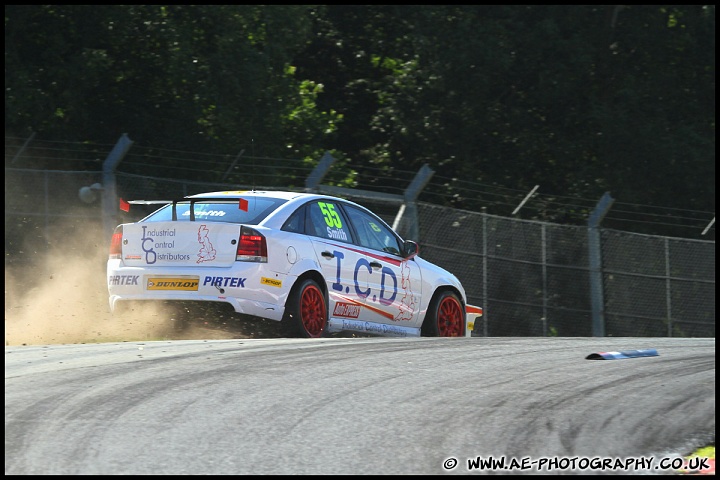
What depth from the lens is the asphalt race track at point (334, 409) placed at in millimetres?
5293

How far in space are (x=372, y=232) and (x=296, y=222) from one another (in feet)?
4.71

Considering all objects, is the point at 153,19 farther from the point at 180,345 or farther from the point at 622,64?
the point at 180,345

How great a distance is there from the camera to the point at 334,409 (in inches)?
252

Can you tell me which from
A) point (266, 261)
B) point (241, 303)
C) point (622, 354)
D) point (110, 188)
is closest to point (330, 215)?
point (266, 261)

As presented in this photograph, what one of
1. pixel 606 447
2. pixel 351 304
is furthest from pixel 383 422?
pixel 351 304

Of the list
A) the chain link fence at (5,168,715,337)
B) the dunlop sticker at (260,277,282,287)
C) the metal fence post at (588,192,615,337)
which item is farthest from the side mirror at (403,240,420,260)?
the metal fence post at (588,192,615,337)

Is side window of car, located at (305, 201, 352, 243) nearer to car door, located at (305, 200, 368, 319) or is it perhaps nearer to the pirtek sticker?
car door, located at (305, 200, 368, 319)

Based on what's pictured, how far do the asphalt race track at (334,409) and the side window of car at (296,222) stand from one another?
189 cm

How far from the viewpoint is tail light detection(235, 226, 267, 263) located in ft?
34.3

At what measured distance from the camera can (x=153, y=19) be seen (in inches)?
975

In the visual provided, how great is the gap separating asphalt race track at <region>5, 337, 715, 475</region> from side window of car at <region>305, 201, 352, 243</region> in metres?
2.26

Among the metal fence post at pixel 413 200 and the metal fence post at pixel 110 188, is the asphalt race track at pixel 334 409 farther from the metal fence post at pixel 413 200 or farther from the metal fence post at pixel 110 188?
the metal fence post at pixel 413 200

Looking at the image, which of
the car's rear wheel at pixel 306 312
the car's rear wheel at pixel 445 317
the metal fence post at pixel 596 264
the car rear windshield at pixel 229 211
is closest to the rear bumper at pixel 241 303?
the car's rear wheel at pixel 306 312

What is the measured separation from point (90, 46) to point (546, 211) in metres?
10.1
